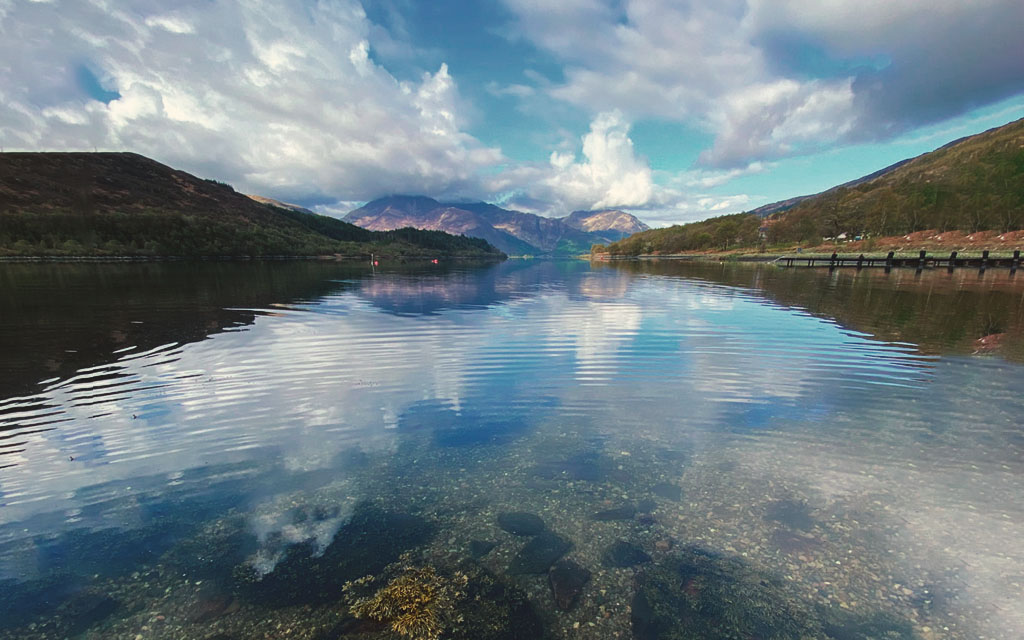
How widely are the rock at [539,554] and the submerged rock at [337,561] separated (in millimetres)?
2093

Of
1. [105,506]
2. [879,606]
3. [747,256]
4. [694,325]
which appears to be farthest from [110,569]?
[747,256]

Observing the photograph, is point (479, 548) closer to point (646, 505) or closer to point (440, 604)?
point (440, 604)

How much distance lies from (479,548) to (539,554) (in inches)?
50.9

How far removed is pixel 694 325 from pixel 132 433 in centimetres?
3437

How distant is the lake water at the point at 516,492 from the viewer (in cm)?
693

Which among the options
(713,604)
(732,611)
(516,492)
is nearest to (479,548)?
(516,492)

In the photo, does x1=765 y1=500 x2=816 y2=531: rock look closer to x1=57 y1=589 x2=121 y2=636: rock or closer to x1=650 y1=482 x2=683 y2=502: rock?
x1=650 y1=482 x2=683 y2=502: rock

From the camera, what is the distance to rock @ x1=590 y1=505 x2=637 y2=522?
30.8 ft

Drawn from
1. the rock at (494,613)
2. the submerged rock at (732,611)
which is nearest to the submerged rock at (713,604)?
the submerged rock at (732,611)

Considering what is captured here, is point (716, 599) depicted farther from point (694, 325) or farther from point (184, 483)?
point (694, 325)

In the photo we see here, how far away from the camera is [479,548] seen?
844 cm

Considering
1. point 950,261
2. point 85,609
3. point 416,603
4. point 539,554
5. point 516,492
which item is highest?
point 950,261

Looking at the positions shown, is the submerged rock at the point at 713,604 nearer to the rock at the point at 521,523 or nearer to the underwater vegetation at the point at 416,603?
the rock at the point at 521,523

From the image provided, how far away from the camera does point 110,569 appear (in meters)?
7.71
